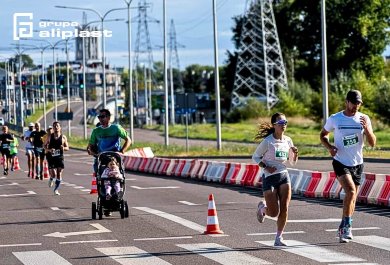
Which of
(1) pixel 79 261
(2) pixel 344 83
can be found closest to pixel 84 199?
(1) pixel 79 261

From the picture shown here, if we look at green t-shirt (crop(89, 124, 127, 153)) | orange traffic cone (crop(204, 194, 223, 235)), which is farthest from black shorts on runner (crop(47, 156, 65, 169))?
orange traffic cone (crop(204, 194, 223, 235))

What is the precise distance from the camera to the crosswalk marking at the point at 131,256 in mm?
12945

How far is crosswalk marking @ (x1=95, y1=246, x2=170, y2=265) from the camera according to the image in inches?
510

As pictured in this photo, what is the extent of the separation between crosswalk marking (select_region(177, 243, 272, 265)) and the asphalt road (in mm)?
12

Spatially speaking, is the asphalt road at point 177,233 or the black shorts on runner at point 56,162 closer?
the asphalt road at point 177,233

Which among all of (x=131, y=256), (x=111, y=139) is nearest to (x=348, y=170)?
(x=131, y=256)

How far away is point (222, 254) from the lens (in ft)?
44.5

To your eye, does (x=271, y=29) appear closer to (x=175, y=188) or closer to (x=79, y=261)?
(x=175, y=188)

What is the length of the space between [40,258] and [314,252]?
3.36 meters

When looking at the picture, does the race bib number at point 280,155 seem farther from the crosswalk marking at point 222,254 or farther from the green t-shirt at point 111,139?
the green t-shirt at point 111,139

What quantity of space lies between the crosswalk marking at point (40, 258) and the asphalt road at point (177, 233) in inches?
0.5

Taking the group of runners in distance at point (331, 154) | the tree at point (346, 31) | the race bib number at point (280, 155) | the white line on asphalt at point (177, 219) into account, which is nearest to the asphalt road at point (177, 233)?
the white line on asphalt at point (177, 219)

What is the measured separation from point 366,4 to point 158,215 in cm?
9348

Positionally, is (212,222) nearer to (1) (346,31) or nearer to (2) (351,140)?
(2) (351,140)
